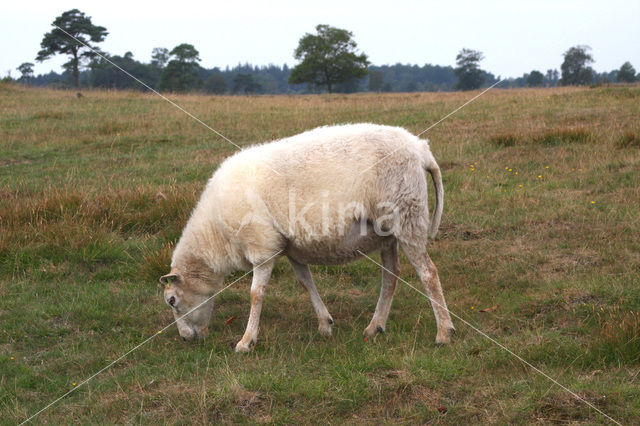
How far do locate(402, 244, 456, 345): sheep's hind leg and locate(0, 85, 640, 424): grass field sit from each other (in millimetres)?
215

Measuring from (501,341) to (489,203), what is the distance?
3.88 meters

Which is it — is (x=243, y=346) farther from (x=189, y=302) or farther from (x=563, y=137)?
(x=563, y=137)

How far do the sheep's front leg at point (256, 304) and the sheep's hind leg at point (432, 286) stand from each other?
129 centimetres

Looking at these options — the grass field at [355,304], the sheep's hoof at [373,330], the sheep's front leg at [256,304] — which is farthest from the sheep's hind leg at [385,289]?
the sheep's front leg at [256,304]

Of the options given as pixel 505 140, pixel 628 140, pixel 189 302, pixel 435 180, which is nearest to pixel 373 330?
pixel 435 180

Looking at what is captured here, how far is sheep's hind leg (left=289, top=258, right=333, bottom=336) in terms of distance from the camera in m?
5.71

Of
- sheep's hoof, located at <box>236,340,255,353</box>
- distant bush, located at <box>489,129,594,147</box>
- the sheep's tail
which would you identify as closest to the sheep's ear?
sheep's hoof, located at <box>236,340,255,353</box>

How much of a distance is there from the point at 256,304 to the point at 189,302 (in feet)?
2.63

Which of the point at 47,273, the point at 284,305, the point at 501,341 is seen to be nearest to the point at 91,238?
the point at 47,273

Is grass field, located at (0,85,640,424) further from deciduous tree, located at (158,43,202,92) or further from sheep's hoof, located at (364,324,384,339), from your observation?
deciduous tree, located at (158,43,202,92)

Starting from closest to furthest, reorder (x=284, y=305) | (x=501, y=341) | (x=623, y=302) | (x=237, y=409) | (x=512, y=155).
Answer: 1. (x=237, y=409)
2. (x=501, y=341)
3. (x=623, y=302)
4. (x=284, y=305)
5. (x=512, y=155)

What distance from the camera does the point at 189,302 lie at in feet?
19.1

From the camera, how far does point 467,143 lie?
11.6 m

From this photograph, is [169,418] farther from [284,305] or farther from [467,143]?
[467,143]
